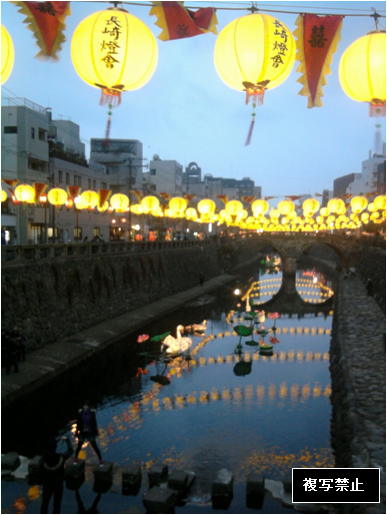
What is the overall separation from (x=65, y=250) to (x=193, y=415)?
11914 mm

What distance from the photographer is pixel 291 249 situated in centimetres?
6531

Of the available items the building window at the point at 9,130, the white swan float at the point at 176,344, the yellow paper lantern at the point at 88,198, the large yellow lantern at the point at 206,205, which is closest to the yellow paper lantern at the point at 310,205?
the large yellow lantern at the point at 206,205

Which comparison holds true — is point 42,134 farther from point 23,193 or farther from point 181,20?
point 181,20

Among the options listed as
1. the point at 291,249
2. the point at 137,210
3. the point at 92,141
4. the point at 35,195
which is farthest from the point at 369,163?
the point at 35,195

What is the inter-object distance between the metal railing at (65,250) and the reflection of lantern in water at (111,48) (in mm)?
12877

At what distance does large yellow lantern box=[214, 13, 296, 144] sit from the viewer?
6867mm

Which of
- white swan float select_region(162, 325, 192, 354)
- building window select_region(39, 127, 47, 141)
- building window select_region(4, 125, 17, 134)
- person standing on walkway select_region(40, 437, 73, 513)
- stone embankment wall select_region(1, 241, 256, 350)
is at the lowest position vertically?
white swan float select_region(162, 325, 192, 354)

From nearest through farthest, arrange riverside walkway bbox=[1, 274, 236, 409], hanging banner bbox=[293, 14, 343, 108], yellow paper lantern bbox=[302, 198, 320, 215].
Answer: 1. hanging banner bbox=[293, 14, 343, 108]
2. riverside walkway bbox=[1, 274, 236, 409]
3. yellow paper lantern bbox=[302, 198, 320, 215]

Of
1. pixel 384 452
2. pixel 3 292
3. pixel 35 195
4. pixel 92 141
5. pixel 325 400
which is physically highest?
pixel 92 141

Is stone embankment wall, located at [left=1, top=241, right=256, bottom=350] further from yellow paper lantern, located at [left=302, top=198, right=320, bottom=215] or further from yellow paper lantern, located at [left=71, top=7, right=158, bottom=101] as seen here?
yellow paper lantern, located at [left=302, top=198, right=320, bottom=215]

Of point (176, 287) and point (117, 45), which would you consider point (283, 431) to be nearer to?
point (117, 45)

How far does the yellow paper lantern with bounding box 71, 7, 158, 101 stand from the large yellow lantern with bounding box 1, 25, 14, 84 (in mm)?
915

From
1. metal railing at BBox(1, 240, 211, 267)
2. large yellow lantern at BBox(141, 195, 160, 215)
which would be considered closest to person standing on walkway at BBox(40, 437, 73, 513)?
metal railing at BBox(1, 240, 211, 267)

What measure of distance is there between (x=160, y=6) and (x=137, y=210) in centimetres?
3599
